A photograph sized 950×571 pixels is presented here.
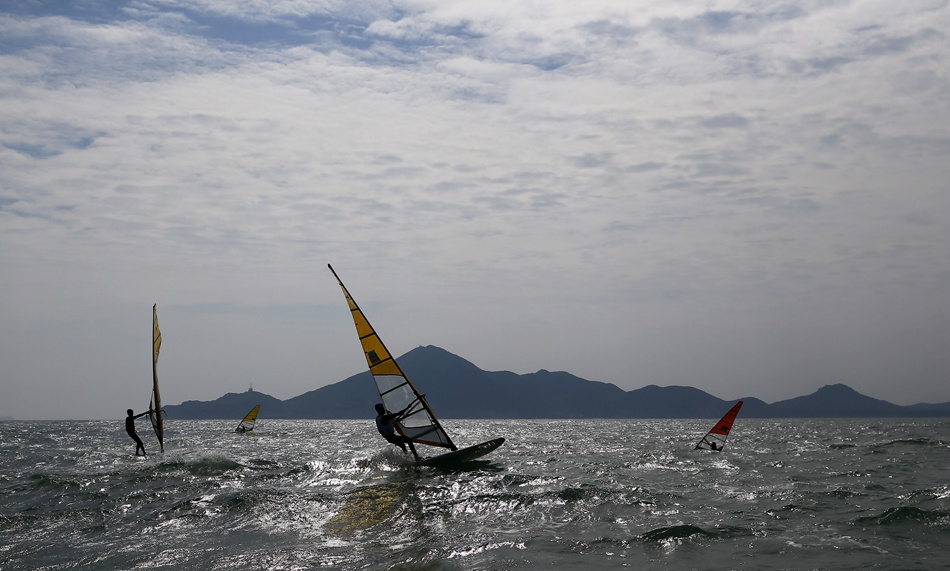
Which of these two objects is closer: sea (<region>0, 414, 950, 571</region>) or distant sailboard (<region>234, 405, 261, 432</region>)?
sea (<region>0, 414, 950, 571</region>)

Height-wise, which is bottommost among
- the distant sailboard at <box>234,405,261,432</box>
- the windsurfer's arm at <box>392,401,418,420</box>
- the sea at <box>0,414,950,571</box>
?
the sea at <box>0,414,950,571</box>

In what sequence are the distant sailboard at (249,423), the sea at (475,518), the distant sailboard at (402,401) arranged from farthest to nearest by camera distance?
the distant sailboard at (249,423)
the distant sailboard at (402,401)
the sea at (475,518)

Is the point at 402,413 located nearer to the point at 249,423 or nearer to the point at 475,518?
the point at 475,518

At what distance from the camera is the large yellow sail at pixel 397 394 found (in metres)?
19.1

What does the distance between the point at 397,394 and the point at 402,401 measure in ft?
0.73

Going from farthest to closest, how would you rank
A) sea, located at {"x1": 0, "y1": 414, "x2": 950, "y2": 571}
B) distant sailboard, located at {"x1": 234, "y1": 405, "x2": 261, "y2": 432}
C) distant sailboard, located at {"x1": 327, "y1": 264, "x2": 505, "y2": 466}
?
distant sailboard, located at {"x1": 234, "y1": 405, "x2": 261, "y2": 432} → distant sailboard, located at {"x1": 327, "y1": 264, "x2": 505, "y2": 466} → sea, located at {"x1": 0, "y1": 414, "x2": 950, "y2": 571}

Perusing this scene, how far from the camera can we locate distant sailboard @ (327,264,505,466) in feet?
62.5

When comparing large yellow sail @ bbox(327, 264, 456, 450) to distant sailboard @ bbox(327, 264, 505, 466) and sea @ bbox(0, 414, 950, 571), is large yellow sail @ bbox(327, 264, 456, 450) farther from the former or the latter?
sea @ bbox(0, 414, 950, 571)

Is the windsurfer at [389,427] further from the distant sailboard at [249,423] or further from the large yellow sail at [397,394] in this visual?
the distant sailboard at [249,423]

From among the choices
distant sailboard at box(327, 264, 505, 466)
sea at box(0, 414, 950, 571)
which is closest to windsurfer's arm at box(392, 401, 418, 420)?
distant sailboard at box(327, 264, 505, 466)

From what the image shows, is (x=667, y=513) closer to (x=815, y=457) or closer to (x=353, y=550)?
(x=353, y=550)

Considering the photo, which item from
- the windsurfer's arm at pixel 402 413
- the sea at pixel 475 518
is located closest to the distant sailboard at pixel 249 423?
the sea at pixel 475 518

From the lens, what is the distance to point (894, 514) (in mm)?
12008

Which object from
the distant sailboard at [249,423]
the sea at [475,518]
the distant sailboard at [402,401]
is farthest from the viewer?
the distant sailboard at [249,423]
